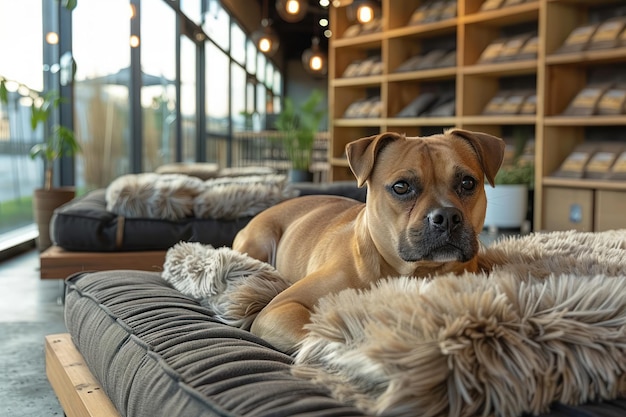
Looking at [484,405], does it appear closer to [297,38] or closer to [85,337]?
[85,337]

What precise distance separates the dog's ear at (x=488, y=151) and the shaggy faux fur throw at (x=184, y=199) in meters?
1.97

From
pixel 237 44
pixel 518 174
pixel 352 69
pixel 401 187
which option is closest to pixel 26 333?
pixel 401 187

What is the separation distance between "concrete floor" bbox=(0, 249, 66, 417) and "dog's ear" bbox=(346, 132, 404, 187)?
1204 millimetres

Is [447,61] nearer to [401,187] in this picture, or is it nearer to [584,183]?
[584,183]

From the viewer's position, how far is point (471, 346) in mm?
1073

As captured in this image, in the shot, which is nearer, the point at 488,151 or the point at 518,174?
the point at 488,151

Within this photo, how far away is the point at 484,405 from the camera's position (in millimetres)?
1044

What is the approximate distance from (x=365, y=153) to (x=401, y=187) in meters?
0.16

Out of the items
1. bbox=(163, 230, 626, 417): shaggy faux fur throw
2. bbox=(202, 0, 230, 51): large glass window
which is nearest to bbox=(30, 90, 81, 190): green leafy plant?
bbox=(163, 230, 626, 417): shaggy faux fur throw

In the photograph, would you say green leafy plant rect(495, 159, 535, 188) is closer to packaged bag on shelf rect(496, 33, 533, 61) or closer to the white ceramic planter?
the white ceramic planter

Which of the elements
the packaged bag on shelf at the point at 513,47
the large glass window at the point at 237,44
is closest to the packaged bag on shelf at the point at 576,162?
the packaged bag on shelf at the point at 513,47

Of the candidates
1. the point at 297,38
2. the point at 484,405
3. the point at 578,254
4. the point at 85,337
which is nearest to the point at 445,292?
the point at 484,405

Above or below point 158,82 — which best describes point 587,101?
below

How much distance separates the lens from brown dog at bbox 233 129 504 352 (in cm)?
171
